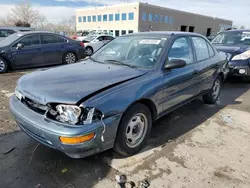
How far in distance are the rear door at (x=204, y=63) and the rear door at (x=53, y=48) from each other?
6.14m

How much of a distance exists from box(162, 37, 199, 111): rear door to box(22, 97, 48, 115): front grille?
64.2 inches

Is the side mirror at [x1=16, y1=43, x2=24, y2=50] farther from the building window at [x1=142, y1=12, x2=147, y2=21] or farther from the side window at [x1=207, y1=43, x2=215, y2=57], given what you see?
the building window at [x1=142, y1=12, x2=147, y2=21]

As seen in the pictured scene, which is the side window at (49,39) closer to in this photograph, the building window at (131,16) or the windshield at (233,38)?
the windshield at (233,38)

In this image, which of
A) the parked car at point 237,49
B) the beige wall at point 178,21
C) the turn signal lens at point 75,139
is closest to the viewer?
the turn signal lens at point 75,139

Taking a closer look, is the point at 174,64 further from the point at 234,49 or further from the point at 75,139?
the point at 234,49

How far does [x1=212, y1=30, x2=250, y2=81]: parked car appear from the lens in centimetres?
636

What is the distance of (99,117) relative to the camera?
2207 mm

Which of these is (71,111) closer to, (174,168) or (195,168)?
(174,168)

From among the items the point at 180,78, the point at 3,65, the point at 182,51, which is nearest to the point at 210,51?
the point at 182,51

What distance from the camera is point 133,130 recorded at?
9.20 feet

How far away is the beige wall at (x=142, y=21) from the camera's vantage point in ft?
126

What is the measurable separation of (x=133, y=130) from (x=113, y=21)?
4304 cm

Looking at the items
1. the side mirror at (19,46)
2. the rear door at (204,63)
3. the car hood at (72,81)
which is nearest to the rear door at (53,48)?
the side mirror at (19,46)

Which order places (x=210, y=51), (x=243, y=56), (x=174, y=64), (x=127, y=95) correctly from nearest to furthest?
1. (x=127, y=95)
2. (x=174, y=64)
3. (x=210, y=51)
4. (x=243, y=56)
